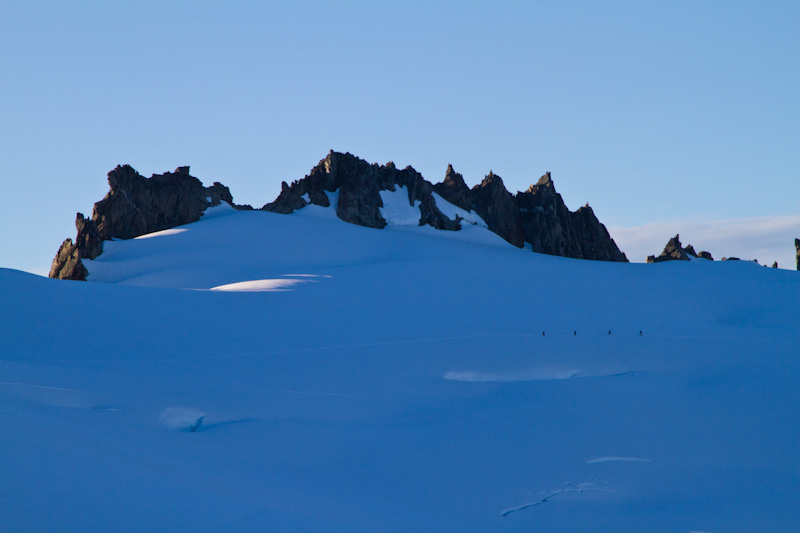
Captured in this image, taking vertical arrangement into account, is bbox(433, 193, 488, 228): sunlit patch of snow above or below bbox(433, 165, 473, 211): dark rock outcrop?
below

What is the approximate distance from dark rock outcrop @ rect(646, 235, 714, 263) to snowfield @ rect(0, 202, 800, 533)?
20236 mm

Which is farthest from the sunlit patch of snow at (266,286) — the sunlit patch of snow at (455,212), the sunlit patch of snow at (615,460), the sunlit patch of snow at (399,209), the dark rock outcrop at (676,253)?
the dark rock outcrop at (676,253)

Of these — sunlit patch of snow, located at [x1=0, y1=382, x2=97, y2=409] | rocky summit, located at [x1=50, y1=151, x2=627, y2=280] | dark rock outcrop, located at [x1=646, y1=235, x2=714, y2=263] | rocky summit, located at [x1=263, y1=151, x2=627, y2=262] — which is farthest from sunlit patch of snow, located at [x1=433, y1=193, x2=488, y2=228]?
sunlit patch of snow, located at [x1=0, y1=382, x2=97, y2=409]

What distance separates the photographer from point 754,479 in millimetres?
15531

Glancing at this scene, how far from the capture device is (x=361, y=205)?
5247 centimetres

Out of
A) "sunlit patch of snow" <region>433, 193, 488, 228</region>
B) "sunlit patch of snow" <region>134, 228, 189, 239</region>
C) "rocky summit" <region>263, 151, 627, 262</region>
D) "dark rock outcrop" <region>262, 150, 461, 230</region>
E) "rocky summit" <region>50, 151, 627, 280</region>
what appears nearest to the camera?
"sunlit patch of snow" <region>134, 228, 189, 239</region>

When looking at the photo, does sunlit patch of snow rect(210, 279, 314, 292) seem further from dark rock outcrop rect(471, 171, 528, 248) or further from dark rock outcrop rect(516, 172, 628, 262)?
dark rock outcrop rect(516, 172, 628, 262)

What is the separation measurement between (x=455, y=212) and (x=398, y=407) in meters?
38.2

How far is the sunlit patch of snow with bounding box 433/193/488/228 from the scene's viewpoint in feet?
182

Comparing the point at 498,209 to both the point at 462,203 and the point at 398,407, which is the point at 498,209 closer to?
the point at 462,203

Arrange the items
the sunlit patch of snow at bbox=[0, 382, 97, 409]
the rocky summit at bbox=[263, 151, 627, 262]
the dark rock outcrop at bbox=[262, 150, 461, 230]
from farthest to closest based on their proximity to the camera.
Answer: the rocky summit at bbox=[263, 151, 627, 262] < the dark rock outcrop at bbox=[262, 150, 461, 230] < the sunlit patch of snow at bbox=[0, 382, 97, 409]

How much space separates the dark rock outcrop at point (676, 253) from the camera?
54.0 meters

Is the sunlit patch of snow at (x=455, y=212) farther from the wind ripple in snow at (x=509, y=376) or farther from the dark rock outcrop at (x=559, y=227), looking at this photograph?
the wind ripple in snow at (x=509, y=376)

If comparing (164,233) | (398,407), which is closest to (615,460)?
(398,407)
